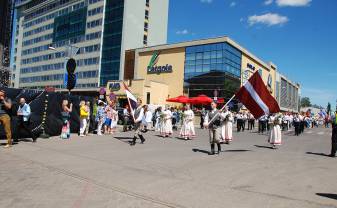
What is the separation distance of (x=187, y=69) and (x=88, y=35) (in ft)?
98.7

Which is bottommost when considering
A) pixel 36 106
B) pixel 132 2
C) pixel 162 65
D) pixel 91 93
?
pixel 36 106

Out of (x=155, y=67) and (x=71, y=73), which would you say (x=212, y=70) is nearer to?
(x=155, y=67)

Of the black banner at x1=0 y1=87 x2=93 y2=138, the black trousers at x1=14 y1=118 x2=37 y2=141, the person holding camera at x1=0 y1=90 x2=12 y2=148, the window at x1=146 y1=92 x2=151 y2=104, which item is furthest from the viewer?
the window at x1=146 y1=92 x2=151 y2=104

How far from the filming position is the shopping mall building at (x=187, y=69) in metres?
57.3

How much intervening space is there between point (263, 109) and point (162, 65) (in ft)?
174

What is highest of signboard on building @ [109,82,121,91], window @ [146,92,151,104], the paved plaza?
signboard on building @ [109,82,121,91]

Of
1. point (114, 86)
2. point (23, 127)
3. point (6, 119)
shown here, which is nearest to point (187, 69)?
point (114, 86)

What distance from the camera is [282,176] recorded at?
8570 mm

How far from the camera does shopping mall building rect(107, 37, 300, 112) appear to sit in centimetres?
5728

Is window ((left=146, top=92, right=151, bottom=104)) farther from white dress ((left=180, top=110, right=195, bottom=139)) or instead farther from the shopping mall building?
white dress ((left=180, top=110, right=195, bottom=139))

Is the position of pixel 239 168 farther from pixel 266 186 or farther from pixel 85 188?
pixel 85 188

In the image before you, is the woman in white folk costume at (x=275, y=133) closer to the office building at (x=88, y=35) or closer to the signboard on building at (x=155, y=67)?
the signboard on building at (x=155, y=67)

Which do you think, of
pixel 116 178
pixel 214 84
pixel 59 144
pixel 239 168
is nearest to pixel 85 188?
pixel 116 178

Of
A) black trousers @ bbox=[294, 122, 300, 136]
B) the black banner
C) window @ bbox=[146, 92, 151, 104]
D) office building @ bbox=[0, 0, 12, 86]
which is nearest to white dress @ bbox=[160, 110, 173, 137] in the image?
the black banner
